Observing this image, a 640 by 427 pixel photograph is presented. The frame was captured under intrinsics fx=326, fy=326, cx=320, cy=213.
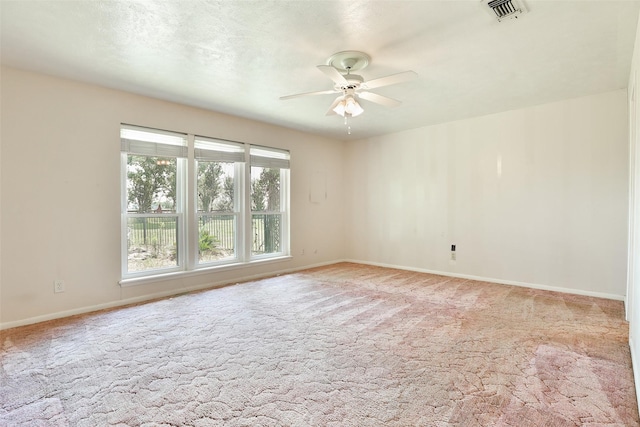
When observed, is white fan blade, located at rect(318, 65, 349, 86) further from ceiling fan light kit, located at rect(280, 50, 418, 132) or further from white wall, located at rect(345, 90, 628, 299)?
white wall, located at rect(345, 90, 628, 299)

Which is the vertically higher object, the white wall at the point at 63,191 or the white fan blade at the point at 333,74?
the white fan blade at the point at 333,74

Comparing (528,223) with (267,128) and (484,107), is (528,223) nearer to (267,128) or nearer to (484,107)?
(484,107)

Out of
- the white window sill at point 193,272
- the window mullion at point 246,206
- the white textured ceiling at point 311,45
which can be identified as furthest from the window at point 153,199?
the window mullion at point 246,206

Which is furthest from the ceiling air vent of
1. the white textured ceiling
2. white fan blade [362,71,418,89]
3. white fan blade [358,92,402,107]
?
white fan blade [358,92,402,107]

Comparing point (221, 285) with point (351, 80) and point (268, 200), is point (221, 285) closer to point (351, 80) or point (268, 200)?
point (268, 200)

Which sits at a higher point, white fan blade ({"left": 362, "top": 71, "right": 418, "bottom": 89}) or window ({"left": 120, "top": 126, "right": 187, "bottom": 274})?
white fan blade ({"left": 362, "top": 71, "right": 418, "bottom": 89})

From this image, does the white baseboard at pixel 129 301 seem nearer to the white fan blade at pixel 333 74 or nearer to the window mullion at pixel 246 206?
the window mullion at pixel 246 206

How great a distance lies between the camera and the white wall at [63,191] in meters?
3.14

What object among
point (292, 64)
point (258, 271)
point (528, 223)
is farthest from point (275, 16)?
point (528, 223)

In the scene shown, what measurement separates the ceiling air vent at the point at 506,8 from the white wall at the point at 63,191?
12.1 feet

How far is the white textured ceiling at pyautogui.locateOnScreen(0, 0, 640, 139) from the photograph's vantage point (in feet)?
7.41

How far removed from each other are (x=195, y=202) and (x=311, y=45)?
8.96ft

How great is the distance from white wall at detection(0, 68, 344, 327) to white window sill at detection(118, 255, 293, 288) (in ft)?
0.25

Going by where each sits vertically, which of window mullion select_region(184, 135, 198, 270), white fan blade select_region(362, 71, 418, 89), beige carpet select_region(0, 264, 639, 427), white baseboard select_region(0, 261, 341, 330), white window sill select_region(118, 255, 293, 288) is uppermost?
white fan blade select_region(362, 71, 418, 89)
